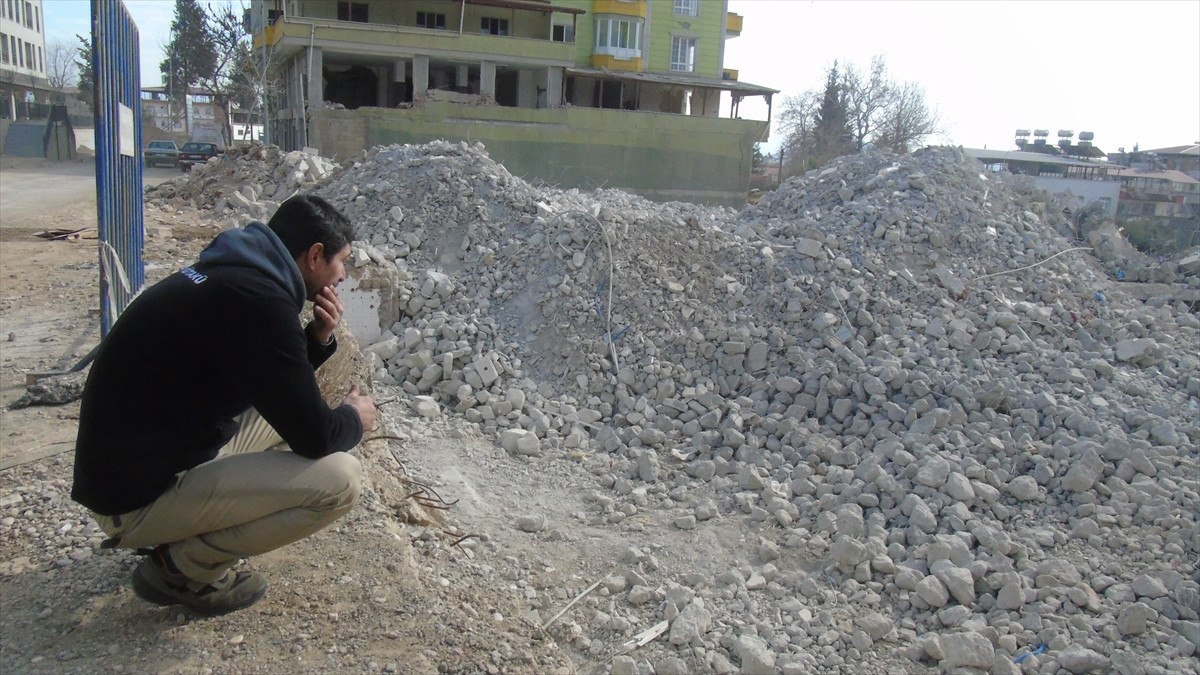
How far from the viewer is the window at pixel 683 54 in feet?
110

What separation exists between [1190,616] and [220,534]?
4.24 metres

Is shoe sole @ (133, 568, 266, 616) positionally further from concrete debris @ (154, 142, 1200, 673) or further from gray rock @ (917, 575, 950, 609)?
gray rock @ (917, 575, 950, 609)

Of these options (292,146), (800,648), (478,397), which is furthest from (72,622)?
(292,146)

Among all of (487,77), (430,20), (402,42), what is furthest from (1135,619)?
(430,20)

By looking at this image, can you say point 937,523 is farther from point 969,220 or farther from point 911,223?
point 969,220

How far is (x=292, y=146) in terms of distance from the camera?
25.3m

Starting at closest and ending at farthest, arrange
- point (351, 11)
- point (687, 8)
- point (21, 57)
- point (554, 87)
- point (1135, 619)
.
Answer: point (1135, 619) < point (351, 11) < point (554, 87) < point (687, 8) < point (21, 57)

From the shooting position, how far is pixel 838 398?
5703 mm

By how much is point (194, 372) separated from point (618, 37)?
104ft

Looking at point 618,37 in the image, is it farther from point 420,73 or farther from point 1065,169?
point 1065,169

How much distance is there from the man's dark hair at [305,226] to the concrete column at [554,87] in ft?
85.0

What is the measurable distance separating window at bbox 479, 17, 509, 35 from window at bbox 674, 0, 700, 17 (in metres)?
7.95

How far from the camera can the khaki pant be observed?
2252 millimetres

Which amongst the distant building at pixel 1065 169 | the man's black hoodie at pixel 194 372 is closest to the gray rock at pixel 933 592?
the man's black hoodie at pixel 194 372
